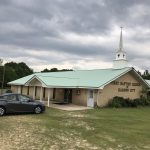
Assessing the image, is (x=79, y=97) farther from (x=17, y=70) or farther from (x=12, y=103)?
(x=17, y=70)

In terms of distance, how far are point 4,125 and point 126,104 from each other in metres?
20.4

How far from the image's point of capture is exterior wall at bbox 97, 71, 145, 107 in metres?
36.1

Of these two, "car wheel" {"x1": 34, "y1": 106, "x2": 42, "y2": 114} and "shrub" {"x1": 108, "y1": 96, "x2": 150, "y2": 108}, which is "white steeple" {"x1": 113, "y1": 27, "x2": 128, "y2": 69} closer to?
"shrub" {"x1": 108, "y1": 96, "x2": 150, "y2": 108}

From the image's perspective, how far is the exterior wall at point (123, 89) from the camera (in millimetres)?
36062

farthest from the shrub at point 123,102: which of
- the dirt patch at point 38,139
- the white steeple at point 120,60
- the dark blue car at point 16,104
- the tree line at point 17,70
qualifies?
the tree line at point 17,70

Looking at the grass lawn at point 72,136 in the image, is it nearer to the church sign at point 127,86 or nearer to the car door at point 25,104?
the car door at point 25,104

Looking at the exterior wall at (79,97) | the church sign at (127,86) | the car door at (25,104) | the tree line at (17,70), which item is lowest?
the car door at (25,104)

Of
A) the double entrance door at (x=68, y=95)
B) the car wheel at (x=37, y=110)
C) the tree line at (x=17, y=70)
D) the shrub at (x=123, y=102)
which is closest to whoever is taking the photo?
the car wheel at (x=37, y=110)

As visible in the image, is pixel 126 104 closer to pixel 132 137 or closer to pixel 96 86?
pixel 96 86

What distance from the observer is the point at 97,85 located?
34938 mm

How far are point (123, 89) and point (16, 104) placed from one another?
648 inches

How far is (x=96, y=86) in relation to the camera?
34.7 m

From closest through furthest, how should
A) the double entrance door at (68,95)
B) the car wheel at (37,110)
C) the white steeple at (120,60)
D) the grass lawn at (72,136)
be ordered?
the grass lawn at (72,136)
the car wheel at (37,110)
the double entrance door at (68,95)
the white steeple at (120,60)

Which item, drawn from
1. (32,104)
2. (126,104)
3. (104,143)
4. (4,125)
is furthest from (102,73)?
(104,143)
